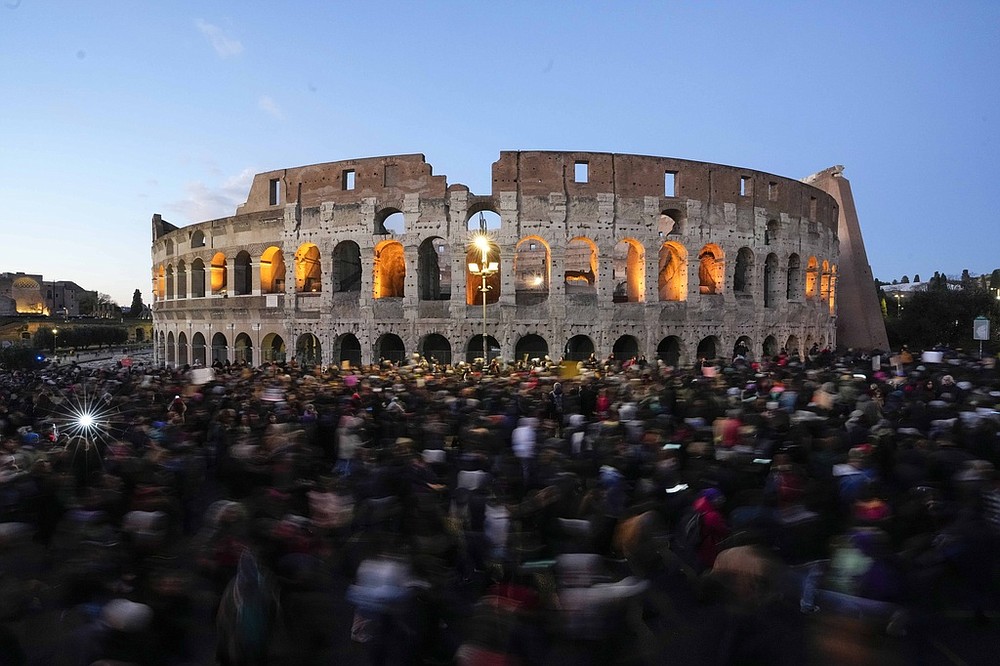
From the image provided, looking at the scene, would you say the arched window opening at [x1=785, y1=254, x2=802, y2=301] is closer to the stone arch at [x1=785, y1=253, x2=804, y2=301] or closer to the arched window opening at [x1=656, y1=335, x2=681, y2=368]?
the stone arch at [x1=785, y1=253, x2=804, y2=301]

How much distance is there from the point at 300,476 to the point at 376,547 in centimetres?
318

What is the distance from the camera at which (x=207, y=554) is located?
498cm

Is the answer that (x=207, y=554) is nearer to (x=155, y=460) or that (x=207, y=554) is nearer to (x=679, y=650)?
(x=155, y=460)

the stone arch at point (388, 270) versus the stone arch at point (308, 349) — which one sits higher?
the stone arch at point (388, 270)

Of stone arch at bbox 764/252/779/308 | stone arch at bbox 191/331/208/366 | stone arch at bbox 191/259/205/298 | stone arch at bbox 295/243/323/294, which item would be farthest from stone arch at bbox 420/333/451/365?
stone arch at bbox 764/252/779/308

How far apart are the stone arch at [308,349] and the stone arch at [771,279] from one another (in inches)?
970

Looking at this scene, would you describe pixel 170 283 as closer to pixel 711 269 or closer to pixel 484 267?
pixel 484 267

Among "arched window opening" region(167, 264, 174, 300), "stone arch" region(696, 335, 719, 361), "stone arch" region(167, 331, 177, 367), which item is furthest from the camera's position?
"arched window opening" region(167, 264, 174, 300)

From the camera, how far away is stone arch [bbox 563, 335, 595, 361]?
92.4 ft

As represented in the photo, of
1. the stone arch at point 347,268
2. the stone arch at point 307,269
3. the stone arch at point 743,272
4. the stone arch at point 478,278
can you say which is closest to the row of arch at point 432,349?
the stone arch at point 478,278

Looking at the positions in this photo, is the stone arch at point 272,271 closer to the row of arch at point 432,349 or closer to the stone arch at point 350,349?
the row of arch at point 432,349

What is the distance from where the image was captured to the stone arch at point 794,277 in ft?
106

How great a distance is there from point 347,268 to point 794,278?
25474 mm

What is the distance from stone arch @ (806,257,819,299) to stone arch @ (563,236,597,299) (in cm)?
1303
